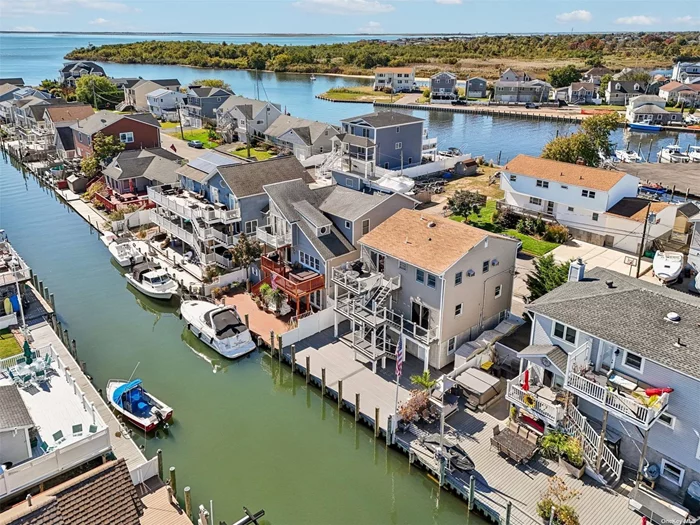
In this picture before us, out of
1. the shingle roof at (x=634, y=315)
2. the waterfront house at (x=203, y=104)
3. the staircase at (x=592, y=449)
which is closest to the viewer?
the shingle roof at (x=634, y=315)

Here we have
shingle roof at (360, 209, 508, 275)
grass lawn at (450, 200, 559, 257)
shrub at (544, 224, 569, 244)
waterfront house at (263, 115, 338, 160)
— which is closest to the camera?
shingle roof at (360, 209, 508, 275)

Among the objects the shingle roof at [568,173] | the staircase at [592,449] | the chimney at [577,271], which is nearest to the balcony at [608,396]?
the staircase at [592,449]

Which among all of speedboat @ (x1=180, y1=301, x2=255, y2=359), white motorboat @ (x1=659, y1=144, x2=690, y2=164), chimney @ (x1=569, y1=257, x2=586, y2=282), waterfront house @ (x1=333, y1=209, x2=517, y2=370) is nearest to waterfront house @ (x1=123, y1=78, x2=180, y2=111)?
white motorboat @ (x1=659, y1=144, x2=690, y2=164)

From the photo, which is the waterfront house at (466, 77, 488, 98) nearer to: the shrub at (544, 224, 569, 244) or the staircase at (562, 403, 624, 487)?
the shrub at (544, 224, 569, 244)

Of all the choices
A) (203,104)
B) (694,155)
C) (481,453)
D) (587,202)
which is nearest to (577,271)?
(481,453)

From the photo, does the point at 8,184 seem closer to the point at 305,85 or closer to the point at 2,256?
the point at 2,256

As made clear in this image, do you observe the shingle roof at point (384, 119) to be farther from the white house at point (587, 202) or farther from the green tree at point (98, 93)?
the green tree at point (98, 93)

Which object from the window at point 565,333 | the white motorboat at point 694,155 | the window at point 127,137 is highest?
the window at point 127,137
